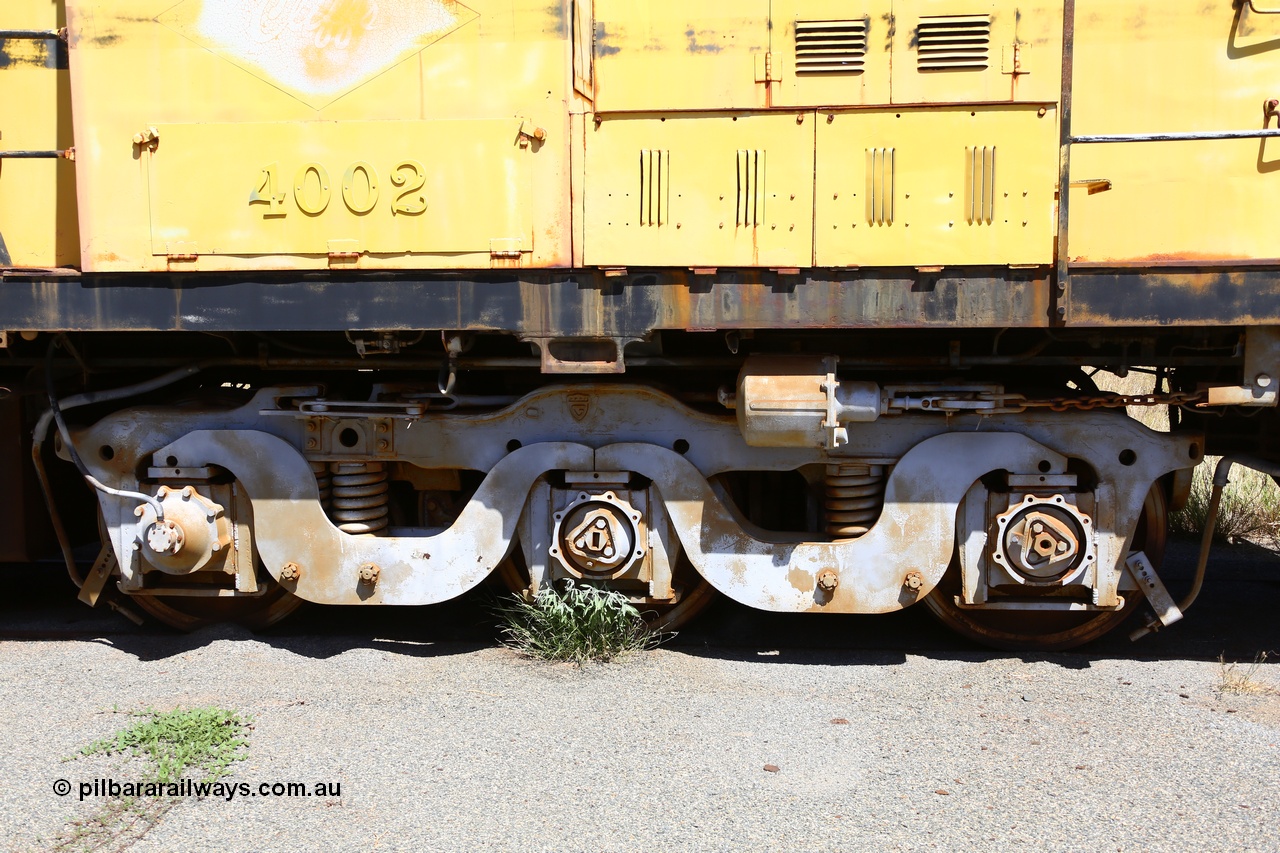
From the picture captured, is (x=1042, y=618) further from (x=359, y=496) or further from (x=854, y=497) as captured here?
(x=359, y=496)

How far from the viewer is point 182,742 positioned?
12.7ft

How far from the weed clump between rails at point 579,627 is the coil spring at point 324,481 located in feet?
3.57

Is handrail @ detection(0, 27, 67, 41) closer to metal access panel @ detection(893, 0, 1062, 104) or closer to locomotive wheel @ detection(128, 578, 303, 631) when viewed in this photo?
locomotive wheel @ detection(128, 578, 303, 631)

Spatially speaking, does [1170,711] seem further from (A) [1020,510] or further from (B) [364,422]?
(B) [364,422]

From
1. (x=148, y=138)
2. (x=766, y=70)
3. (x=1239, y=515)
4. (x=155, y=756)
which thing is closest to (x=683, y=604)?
(x=155, y=756)

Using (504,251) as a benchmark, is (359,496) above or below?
below

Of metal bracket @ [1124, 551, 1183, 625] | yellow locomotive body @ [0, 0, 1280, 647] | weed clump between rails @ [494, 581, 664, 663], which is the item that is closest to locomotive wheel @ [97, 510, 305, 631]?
yellow locomotive body @ [0, 0, 1280, 647]

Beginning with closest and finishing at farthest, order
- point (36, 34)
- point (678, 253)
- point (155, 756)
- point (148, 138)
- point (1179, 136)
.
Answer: point (155, 756)
point (1179, 136)
point (678, 253)
point (148, 138)
point (36, 34)

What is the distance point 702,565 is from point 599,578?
19.8 inches

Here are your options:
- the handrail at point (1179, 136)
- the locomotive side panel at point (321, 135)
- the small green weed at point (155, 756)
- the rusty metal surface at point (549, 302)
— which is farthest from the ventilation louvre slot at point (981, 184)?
the small green weed at point (155, 756)

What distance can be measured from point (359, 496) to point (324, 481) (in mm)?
194

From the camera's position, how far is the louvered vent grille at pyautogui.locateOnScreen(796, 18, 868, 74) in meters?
4.25

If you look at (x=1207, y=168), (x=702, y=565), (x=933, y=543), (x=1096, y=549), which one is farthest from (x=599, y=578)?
(x=1207, y=168)

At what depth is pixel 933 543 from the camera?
4.64m
